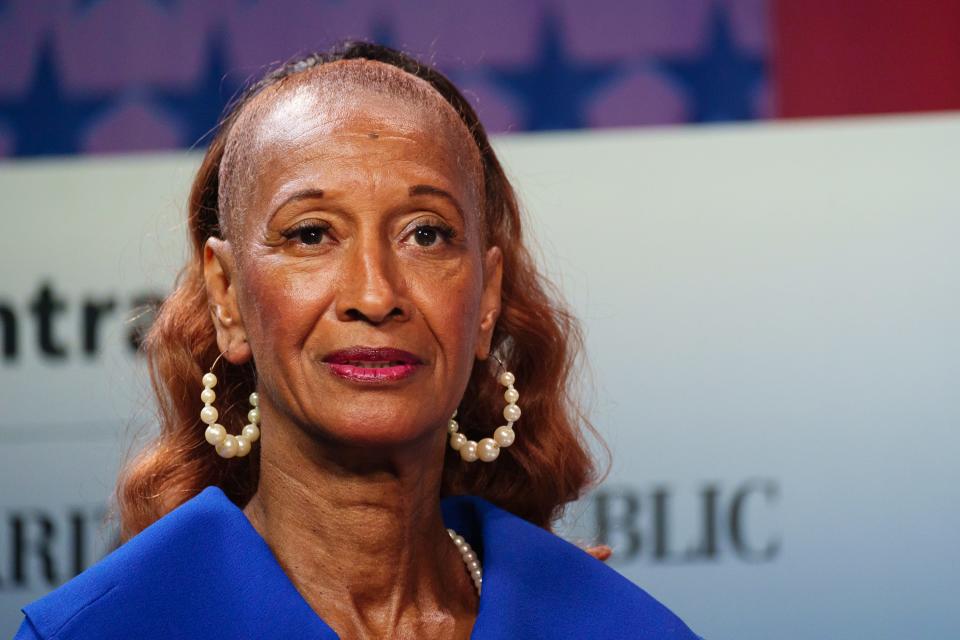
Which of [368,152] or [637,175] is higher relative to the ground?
[368,152]

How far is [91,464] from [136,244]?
40cm

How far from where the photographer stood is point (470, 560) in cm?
180

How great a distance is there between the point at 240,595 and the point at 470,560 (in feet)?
1.13

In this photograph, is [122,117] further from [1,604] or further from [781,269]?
[781,269]

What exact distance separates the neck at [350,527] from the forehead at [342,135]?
0.95 feet

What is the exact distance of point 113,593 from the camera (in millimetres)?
1520

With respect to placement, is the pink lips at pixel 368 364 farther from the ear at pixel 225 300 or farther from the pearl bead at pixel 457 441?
the pearl bead at pixel 457 441

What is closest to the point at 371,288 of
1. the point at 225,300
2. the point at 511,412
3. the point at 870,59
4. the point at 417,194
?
the point at 417,194

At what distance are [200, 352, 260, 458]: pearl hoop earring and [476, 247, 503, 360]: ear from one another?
28 cm

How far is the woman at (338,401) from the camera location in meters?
1.54

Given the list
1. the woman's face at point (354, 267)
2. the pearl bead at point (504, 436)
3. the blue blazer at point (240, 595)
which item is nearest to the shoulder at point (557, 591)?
the blue blazer at point (240, 595)

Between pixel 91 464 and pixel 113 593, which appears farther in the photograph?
pixel 91 464

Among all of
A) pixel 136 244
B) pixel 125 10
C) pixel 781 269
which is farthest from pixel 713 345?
pixel 125 10

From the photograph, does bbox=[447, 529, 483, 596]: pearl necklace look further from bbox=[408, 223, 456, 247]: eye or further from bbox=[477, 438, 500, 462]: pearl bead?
bbox=[408, 223, 456, 247]: eye
